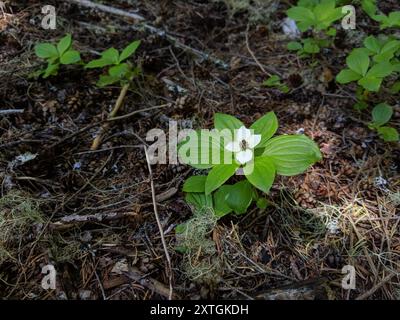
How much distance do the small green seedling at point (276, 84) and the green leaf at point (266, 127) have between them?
0.75 metres

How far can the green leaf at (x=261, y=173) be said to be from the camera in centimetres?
160

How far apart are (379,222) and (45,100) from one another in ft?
6.98

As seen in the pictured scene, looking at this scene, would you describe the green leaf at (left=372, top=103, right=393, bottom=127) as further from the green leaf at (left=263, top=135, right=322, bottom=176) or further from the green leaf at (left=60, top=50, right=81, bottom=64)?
the green leaf at (left=60, top=50, right=81, bottom=64)

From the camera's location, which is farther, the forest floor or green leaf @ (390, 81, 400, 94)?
green leaf @ (390, 81, 400, 94)

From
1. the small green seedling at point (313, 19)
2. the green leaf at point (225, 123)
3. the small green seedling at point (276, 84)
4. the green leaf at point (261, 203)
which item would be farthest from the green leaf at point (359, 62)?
the green leaf at point (261, 203)

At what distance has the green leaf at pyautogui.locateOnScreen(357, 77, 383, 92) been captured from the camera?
2.12 m

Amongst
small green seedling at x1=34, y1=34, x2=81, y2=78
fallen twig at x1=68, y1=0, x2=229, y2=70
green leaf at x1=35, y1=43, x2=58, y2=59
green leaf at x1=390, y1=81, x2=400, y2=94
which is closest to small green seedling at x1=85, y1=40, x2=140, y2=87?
small green seedling at x1=34, y1=34, x2=81, y2=78

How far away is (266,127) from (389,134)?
2.65 feet

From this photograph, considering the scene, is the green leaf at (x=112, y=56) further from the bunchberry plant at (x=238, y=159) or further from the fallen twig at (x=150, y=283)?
the fallen twig at (x=150, y=283)

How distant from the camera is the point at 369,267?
168 cm

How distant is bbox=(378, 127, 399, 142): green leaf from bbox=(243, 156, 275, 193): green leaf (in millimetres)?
855

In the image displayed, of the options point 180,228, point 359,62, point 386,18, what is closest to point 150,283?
point 180,228

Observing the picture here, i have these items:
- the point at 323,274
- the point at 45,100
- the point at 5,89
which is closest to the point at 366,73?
the point at 323,274

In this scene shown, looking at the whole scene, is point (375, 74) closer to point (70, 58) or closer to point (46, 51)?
point (70, 58)
